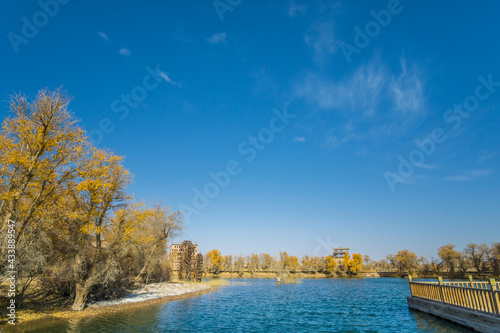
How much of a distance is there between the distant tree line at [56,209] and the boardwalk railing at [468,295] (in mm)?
25226

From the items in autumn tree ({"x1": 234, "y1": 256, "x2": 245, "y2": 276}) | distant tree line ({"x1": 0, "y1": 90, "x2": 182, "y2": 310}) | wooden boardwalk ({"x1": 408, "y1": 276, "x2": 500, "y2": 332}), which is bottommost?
autumn tree ({"x1": 234, "y1": 256, "x2": 245, "y2": 276})

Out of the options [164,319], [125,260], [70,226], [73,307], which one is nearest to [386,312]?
[164,319]

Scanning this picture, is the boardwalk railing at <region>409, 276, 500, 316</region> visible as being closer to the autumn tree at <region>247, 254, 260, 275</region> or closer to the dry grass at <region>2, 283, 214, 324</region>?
the dry grass at <region>2, 283, 214, 324</region>

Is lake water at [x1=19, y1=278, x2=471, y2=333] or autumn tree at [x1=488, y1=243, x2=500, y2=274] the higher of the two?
autumn tree at [x1=488, y1=243, x2=500, y2=274]

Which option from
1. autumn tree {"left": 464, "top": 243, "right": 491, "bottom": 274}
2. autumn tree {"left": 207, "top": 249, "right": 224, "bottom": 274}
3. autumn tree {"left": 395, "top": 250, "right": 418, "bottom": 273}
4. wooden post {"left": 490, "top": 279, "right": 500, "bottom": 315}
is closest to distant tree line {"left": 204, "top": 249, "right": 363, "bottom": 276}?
autumn tree {"left": 207, "top": 249, "right": 224, "bottom": 274}

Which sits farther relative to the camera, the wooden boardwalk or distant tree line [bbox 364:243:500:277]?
distant tree line [bbox 364:243:500:277]

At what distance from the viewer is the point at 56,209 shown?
18.8 meters

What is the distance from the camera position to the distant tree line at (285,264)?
10638 cm

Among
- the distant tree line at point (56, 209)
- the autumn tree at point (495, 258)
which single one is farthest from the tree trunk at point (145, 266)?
the autumn tree at point (495, 258)

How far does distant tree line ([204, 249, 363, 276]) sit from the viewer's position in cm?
10638

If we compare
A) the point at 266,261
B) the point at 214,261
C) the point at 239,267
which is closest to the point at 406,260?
the point at 266,261

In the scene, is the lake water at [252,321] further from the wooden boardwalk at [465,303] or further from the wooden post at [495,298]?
the wooden post at [495,298]

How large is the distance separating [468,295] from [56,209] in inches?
1122

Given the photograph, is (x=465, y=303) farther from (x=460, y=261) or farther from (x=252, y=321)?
(x=460, y=261)
